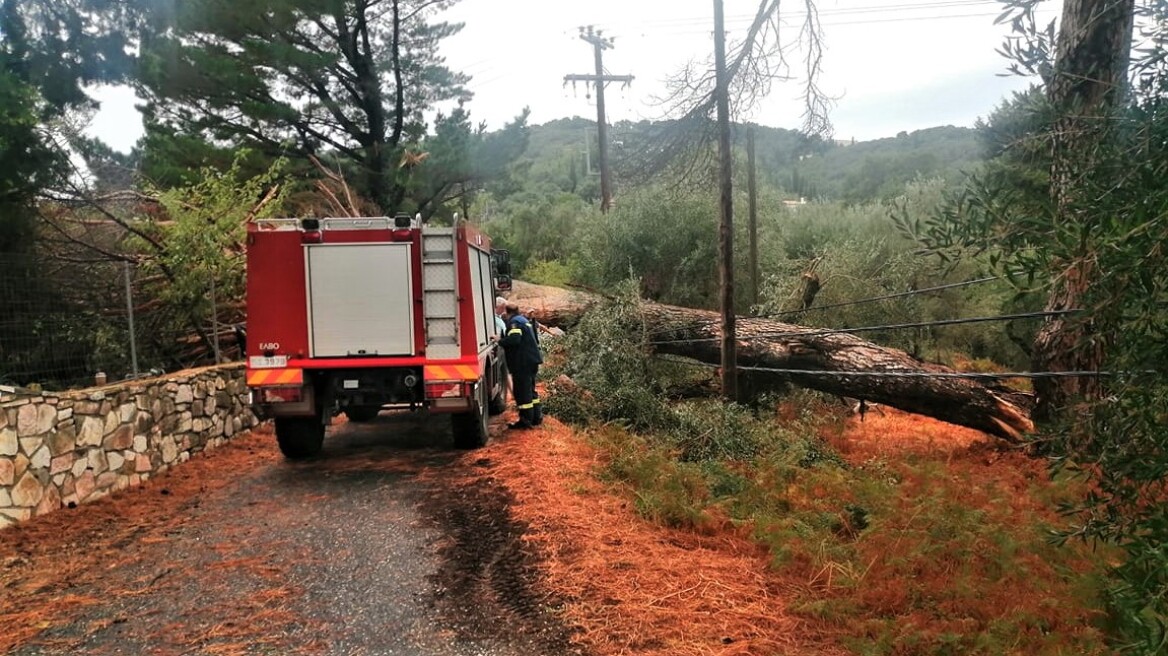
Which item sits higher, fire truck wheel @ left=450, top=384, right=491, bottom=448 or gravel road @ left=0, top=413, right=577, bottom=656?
fire truck wheel @ left=450, top=384, right=491, bottom=448

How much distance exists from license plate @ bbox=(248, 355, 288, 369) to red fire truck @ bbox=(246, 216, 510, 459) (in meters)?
0.01

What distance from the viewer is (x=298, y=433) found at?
8.06m

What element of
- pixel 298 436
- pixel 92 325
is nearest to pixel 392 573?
pixel 298 436

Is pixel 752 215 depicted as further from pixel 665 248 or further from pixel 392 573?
pixel 392 573

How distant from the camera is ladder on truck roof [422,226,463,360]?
7496 mm

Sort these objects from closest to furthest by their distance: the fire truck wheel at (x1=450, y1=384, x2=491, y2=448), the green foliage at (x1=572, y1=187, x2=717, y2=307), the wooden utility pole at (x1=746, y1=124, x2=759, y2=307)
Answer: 1. the fire truck wheel at (x1=450, y1=384, x2=491, y2=448)
2. the wooden utility pole at (x1=746, y1=124, x2=759, y2=307)
3. the green foliage at (x1=572, y1=187, x2=717, y2=307)

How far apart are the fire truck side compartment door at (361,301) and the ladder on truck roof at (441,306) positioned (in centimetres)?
17

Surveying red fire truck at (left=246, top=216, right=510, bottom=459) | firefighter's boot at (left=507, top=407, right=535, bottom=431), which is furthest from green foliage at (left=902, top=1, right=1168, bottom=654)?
firefighter's boot at (left=507, top=407, right=535, bottom=431)

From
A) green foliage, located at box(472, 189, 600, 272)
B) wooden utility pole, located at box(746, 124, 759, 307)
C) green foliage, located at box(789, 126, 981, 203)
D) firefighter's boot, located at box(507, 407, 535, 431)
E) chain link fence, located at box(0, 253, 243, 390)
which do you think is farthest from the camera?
green foliage, located at box(789, 126, 981, 203)

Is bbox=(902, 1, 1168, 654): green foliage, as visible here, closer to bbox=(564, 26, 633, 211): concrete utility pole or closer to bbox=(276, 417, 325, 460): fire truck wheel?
bbox=(276, 417, 325, 460): fire truck wheel

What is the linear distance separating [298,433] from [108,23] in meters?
12.1

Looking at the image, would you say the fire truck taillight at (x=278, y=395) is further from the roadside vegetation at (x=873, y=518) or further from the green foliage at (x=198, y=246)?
the roadside vegetation at (x=873, y=518)

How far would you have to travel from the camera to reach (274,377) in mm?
7367

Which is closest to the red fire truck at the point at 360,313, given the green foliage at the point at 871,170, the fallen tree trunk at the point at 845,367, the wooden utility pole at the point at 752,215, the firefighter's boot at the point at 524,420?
the firefighter's boot at the point at 524,420
